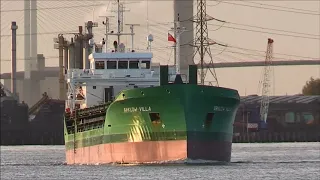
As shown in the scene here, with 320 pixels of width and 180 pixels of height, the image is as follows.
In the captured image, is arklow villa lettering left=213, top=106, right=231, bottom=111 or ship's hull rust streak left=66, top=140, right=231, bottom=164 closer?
ship's hull rust streak left=66, top=140, right=231, bottom=164

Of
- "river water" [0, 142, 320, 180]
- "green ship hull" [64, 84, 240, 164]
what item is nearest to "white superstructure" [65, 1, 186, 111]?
"green ship hull" [64, 84, 240, 164]

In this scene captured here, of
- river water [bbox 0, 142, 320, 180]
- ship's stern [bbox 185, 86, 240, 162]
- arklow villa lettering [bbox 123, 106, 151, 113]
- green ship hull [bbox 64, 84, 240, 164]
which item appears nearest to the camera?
river water [bbox 0, 142, 320, 180]

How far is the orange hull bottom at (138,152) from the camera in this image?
Result: 91.6 meters

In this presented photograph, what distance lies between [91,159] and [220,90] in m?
13.5

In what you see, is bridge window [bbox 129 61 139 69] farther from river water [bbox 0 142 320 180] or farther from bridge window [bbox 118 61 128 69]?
river water [bbox 0 142 320 180]

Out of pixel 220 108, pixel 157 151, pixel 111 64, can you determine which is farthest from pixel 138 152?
pixel 111 64

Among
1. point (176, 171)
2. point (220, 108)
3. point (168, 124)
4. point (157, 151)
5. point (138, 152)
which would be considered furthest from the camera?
point (220, 108)

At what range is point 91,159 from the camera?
102 metres

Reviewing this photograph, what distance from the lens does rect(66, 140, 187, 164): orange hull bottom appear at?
91562 millimetres

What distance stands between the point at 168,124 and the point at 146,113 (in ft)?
6.14

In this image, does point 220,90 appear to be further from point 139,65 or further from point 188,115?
point 139,65

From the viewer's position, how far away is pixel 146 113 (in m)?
92.9

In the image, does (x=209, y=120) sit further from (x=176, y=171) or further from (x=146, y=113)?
(x=176, y=171)

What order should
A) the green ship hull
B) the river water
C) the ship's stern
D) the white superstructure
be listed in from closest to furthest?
the river water
the green ship hull
the ship's stern
the white superstructure
